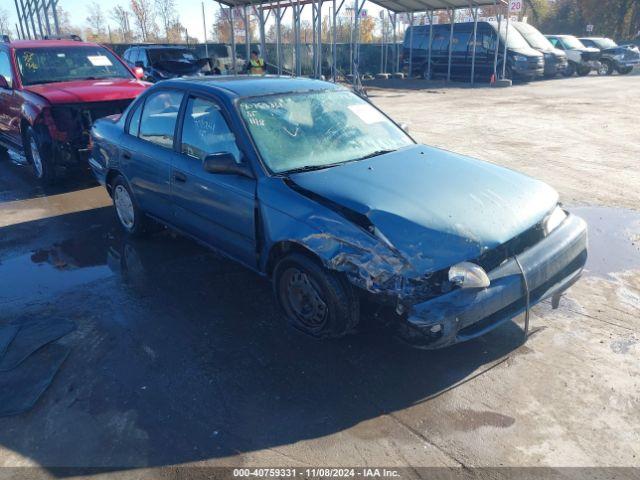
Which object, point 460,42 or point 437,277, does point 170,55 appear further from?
point 437,277

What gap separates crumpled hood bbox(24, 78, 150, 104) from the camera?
7094mm

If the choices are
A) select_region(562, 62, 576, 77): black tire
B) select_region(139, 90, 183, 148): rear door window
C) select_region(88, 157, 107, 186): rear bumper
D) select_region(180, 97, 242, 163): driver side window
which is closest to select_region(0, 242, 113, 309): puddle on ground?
select_region(88, 157, 107, 186): rear bumper

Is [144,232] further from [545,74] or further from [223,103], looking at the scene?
[545,74]

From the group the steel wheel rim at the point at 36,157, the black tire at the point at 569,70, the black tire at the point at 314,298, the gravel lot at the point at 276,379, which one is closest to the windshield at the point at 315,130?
the black tire at the point at 314,298

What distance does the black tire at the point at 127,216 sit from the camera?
5391 mm

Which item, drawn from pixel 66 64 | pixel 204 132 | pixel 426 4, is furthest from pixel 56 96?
Result: pixel 426 4

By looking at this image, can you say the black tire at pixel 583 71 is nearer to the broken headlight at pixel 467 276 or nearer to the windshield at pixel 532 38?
the windshield at pixel 532 38

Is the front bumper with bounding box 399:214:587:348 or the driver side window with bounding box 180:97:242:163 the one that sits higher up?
the driver side window with bounding box 180:97:242:163

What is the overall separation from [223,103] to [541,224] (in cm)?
248

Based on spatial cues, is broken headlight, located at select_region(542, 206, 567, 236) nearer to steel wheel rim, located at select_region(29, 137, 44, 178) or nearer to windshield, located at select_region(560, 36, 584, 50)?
steel wheel rim, located at select_region(29, 137, 44, 178)

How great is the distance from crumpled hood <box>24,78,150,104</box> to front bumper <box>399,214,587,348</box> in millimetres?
5969

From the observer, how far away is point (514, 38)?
72.3 ft

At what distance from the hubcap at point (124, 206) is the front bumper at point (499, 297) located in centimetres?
359

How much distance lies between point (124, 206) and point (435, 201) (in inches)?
143
